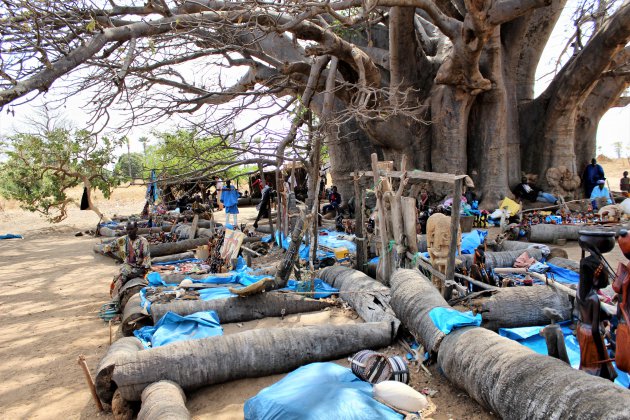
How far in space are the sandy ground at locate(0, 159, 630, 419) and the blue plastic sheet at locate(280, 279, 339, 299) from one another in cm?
46

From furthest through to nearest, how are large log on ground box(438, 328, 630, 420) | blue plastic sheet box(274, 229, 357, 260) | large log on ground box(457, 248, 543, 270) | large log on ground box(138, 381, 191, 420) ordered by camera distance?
blue plastic sheet box(274, 229, 357, 260) → large log on ground box(457, 248, 543, 270) → large log on ground box(138, 381, 191, 420) → large log on ground box(438, 328, 630, 420)

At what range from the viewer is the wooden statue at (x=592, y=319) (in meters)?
3.19

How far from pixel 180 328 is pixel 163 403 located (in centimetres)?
183

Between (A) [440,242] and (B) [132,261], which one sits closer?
(A) [440,242]

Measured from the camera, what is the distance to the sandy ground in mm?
4035

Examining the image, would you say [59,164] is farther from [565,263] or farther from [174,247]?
[565,263]

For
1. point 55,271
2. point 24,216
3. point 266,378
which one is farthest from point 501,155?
point 24,216

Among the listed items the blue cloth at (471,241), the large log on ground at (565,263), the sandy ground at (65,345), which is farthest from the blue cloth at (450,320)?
the blue cloth at (471,241)

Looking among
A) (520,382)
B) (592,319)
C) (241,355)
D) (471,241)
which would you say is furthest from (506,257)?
(241,355)

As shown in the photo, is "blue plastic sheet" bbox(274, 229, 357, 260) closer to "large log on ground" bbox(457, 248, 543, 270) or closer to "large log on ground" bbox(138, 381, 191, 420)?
"large log on ground" bbox(457, 248, 543, 270)

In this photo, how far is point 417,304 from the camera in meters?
4.74

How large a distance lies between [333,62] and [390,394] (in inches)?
338

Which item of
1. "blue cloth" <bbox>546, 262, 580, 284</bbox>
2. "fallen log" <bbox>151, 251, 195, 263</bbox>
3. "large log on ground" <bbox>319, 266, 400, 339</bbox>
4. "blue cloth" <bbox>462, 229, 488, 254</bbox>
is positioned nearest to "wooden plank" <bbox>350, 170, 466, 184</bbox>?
"large log on ground" <bbox>319, 266, 400, 339</bbox>

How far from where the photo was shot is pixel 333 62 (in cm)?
1060
